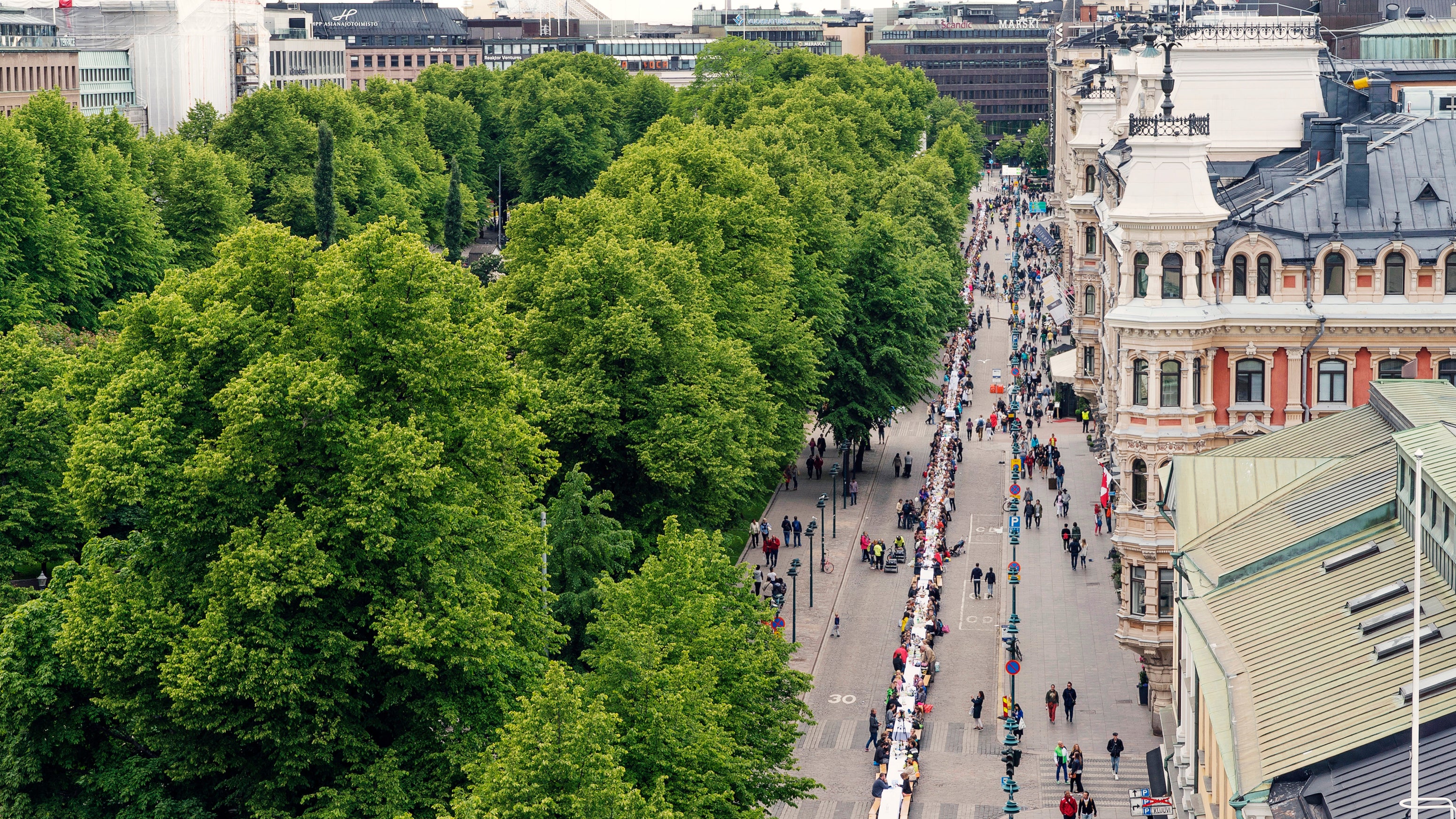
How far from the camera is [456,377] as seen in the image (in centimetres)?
5109

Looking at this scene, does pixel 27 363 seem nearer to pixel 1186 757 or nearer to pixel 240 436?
pixel 240 436

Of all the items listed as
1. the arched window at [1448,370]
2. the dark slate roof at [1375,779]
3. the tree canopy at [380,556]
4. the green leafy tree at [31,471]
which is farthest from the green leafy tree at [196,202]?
the dark slate roof at [1375,779]

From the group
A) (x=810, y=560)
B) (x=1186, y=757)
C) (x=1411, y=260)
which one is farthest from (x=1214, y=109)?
(x=1186, y=757)

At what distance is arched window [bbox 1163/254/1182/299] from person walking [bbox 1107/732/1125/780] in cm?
1344

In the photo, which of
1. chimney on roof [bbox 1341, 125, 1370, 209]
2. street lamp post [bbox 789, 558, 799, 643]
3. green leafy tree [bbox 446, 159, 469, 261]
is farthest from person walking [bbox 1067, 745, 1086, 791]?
green leafy tree [bbox 446, 159, 469, 261]

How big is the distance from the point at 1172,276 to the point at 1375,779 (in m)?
34.3

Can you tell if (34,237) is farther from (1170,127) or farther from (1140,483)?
(1140,483)

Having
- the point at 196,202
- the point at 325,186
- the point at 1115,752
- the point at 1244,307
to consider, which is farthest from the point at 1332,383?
the point at 325,186

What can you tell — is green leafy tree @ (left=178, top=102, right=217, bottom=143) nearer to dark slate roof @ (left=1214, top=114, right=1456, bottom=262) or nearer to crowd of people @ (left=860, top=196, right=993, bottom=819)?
crowd of people @ (left=860, top=196, right=993, bottom=819)

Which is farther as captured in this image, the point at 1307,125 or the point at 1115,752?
Answer: the point at 1307,125

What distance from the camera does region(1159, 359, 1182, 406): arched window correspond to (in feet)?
211

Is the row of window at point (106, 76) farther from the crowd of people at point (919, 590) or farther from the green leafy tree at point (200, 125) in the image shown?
the crowd of people at point (919, 590)

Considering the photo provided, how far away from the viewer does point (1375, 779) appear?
3162 centimetres

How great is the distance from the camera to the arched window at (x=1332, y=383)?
64750 mm
